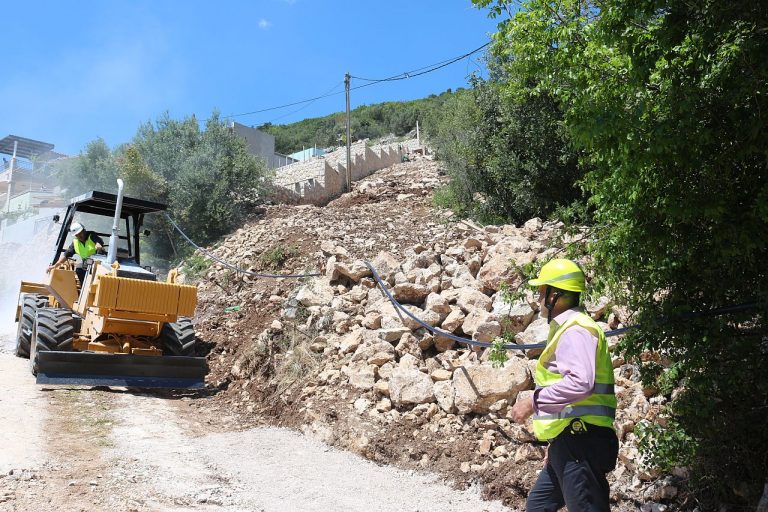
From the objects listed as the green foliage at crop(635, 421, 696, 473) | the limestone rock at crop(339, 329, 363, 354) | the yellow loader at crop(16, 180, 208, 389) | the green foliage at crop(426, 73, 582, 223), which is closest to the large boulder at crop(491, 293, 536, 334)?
the limestone rock at crop(339, 329, 363, 354)

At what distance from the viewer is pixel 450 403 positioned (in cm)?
630

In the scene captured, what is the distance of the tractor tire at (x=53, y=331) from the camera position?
8215 mm

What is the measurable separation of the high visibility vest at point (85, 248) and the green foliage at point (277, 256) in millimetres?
3448

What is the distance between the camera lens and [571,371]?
310cm

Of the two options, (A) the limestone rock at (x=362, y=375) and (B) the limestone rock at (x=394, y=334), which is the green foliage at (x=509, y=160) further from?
(A) the limestone rock at (x=362, y=375)

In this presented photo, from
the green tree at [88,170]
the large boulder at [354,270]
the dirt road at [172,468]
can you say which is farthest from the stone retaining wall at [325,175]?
the dirt road at [172,468]

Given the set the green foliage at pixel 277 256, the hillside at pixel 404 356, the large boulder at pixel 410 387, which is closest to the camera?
the hillside at pixel 404 356

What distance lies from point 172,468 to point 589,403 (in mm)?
3849

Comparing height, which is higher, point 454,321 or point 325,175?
point 325,175

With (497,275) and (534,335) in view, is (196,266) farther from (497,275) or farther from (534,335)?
(534,335)

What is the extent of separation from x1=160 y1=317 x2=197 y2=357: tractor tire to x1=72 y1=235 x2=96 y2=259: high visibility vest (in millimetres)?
1655

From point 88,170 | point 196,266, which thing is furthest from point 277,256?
point 88,170

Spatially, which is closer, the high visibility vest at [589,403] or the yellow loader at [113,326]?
the high visibility vest at [589,403]

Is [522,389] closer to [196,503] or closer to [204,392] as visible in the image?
[196,503]
